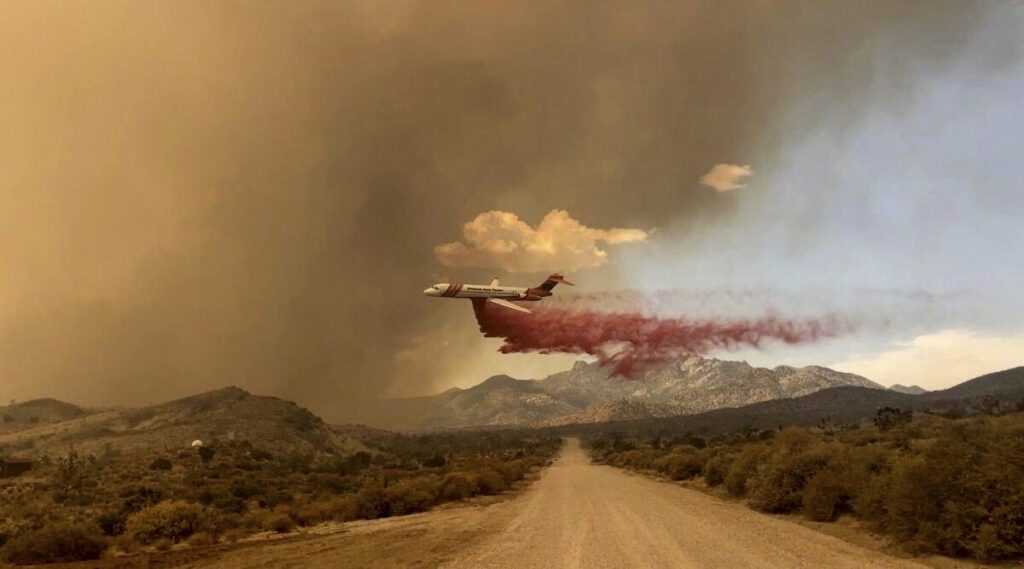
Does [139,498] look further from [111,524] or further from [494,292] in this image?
[494,292]

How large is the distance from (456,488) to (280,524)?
13308 millimetres

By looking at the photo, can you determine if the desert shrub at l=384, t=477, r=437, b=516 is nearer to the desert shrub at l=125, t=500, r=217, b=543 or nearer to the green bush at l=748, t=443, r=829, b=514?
the desert shrub at l=125, t=500, r=217, b=543

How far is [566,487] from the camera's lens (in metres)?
41.8

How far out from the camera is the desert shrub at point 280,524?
26.0 m

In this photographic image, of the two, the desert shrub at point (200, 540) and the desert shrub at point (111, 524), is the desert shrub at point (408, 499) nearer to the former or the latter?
the desert shrub at point (200, 540)

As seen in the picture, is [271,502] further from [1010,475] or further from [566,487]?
[1010,475]

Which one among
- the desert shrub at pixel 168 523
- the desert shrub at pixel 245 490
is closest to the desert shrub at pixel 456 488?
the desert shrub at pixel 168 523

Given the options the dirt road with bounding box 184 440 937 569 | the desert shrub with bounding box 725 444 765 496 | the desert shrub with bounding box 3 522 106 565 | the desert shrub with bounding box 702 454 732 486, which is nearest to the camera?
the dirt road with bounding box 184 440 937 569

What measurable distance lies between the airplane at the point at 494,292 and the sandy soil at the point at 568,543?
19996 mm

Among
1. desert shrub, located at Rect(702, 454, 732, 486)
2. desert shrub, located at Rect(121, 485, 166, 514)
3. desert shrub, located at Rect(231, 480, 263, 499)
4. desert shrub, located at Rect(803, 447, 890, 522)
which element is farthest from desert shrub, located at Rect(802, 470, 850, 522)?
desert shrub, located at Rect(231, 480, 263, 499)

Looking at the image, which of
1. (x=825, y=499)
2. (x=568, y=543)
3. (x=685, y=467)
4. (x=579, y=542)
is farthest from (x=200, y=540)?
(x=685, y=467)

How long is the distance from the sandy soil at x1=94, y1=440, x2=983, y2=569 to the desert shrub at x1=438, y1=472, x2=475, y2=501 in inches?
315

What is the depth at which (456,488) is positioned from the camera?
37156mm

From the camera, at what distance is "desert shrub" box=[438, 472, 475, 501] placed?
119 feet
